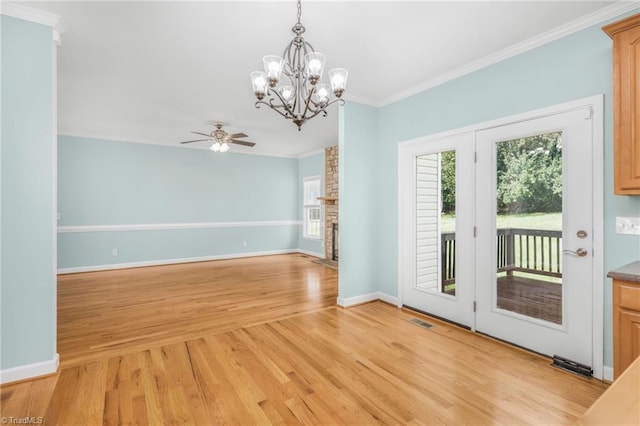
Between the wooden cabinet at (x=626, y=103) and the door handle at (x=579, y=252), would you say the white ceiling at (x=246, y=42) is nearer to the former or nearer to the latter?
the wooden cabinet at (x=626, y=103)

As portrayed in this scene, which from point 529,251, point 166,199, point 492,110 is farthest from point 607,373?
point 166,199

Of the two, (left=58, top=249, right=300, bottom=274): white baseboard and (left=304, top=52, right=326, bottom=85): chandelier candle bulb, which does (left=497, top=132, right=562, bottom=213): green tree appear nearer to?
(left=304, top=52, right=326, bottom=85): chandelier candle bulb

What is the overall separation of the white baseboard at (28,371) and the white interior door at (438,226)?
3506mm

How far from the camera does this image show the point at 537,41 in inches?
102

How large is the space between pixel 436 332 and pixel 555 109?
2311 millimetres

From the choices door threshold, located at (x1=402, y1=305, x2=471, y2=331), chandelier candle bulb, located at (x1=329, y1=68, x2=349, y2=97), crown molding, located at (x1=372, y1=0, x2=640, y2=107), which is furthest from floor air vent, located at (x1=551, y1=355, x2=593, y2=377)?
chandelier candle bulb, located at (x1=329, y1=68, x2=349, y2=97)

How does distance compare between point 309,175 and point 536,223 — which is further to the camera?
point 309,175

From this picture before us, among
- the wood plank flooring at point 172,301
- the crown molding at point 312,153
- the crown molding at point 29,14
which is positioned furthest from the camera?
the crown molding at point 312,153

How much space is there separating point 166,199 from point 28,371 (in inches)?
196

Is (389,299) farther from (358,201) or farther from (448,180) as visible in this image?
(448,180)

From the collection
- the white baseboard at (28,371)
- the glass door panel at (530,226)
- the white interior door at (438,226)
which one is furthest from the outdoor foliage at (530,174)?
the white baseboard at (28,371)

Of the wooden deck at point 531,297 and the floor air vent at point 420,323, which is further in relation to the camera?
the floor air vent at point 420,323

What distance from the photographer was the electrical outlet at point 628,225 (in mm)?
2119

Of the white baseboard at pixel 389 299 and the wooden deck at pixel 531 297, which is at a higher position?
the wooden deck at pixel 531 297
